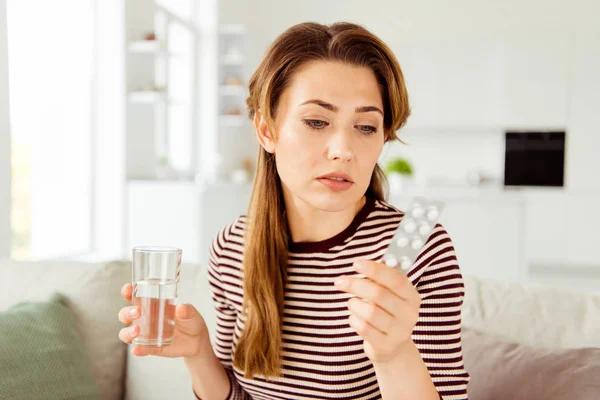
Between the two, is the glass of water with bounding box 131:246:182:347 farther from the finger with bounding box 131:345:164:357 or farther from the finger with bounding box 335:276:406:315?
the finger with bounding box 335:276:406:315

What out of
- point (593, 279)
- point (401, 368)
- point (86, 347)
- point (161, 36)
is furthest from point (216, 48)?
point (401, 368)

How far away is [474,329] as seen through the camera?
142 centimetres

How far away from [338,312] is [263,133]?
38 cm

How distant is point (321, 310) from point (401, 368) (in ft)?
1.15

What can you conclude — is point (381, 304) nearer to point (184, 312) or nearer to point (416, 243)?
point (416, 243)

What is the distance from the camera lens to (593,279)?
619 cm

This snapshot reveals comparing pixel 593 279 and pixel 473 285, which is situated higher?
pixel 473 285

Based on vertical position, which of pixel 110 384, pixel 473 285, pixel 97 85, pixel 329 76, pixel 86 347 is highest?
pixel 97 85

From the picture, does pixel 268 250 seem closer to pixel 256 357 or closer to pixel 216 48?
pixel 256 357

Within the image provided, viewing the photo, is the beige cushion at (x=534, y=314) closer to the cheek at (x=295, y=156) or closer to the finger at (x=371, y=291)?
the cheek at (x=295, y=156)

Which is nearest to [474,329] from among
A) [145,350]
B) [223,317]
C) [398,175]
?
[223,317]

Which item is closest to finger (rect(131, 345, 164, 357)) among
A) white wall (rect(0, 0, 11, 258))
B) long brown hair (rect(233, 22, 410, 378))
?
long brown hair (rect(233, 22, 410, 378))

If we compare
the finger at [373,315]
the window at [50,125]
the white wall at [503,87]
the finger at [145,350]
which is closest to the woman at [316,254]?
the finger at [145,350]

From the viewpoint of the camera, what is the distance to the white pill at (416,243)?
75 cm
